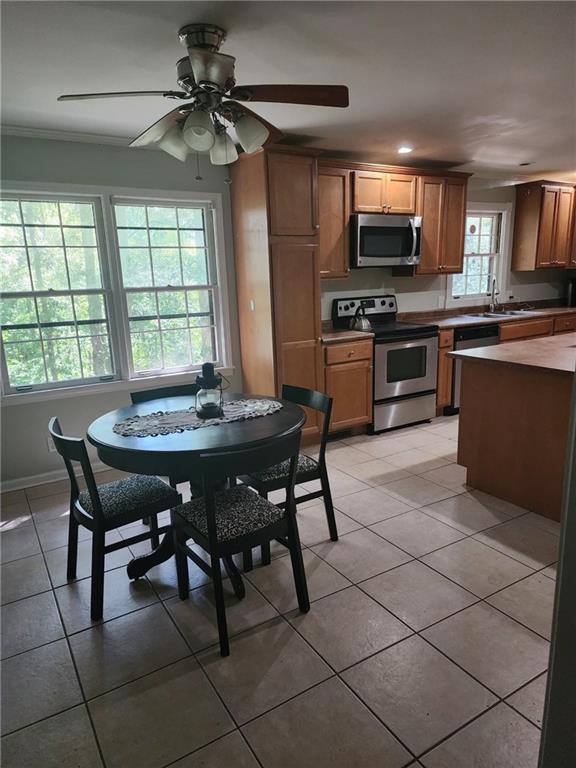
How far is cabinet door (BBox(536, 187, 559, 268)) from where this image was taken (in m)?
5.64

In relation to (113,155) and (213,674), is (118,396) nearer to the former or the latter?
(113,155)

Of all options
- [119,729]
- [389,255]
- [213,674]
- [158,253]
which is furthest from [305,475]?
[389,255]

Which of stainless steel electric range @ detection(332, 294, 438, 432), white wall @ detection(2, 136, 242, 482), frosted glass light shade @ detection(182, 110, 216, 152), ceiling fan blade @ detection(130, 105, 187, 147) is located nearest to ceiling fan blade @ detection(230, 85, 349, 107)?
frosted glass light shade @ detection(182, 110, 216, 152)

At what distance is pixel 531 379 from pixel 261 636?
2.07 m

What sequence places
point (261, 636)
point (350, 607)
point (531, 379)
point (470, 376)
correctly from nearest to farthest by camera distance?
point (261, 636)
point (350, 607)
point (531, 379)
point (470, 376)

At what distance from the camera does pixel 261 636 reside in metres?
1.94

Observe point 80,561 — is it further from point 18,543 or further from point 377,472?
point 377,472

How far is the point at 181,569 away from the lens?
217 centimetres

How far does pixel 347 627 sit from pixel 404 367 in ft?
9.36

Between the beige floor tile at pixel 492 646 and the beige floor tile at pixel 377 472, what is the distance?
1.41m

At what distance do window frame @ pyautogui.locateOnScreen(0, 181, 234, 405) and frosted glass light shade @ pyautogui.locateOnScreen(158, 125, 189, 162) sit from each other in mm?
1601

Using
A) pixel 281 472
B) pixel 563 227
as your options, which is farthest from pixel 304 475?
pixel 563 227

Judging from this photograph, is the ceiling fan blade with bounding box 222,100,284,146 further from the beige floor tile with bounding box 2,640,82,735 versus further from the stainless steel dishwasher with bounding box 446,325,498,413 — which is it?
the stainless steel dishwasher with bounding box 446,325,498,413

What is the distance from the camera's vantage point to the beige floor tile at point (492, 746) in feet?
4.63
